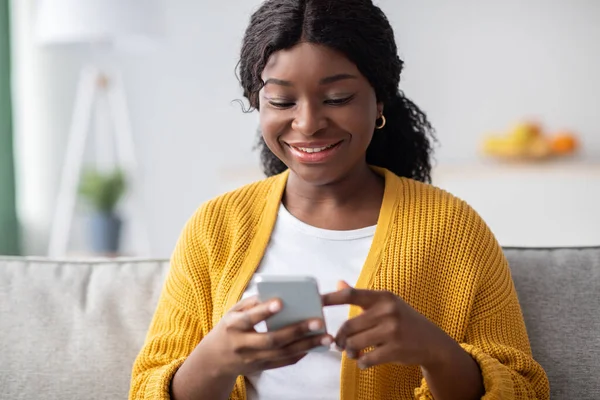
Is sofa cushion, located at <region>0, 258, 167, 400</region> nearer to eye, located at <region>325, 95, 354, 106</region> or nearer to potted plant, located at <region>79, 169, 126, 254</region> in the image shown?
eye, located at <region>325, 95, 354, 106</region>

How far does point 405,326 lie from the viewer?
116cm

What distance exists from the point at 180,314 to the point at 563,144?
3.42m

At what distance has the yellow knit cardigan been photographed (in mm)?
1374

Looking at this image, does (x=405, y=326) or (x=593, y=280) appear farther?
(x=593, y=280)

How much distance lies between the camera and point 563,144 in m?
4.48

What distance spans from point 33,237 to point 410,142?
327 cm

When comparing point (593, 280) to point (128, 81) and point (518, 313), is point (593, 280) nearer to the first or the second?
point (518, 313)

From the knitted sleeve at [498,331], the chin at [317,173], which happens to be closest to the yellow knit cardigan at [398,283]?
the knitted sleeve at [498,331]

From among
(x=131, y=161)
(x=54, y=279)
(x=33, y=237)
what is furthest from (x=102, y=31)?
(x=54, y=279)

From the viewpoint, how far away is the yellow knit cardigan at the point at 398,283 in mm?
1374

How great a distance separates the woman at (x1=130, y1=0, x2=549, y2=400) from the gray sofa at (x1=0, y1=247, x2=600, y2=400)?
0.19 m

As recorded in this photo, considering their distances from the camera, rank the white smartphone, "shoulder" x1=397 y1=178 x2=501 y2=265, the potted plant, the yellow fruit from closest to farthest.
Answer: the white smartphone
"shoulder" x1=397 y1=178 x2=501 y2=265
the potted plant
the yellow fruit

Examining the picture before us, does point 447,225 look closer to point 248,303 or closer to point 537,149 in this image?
point 248,303

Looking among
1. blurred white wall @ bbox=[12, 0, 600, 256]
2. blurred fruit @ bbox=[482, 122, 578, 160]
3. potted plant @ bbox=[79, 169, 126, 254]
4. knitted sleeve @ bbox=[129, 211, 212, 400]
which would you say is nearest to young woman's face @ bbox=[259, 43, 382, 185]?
knitted sleeve @ bbox=[129, 211, 212, 400]
